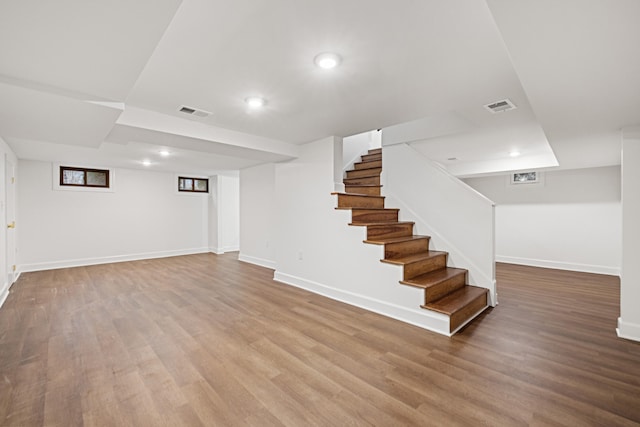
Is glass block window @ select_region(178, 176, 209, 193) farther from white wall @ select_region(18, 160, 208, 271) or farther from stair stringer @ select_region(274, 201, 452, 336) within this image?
stair stringer @ select_region(274, 201, 452, 336)

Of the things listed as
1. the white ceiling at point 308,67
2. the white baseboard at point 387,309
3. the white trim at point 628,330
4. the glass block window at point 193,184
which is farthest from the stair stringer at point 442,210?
the glass block window at point 193,184

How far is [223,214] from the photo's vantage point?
7.54 meters

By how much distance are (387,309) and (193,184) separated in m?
6.51

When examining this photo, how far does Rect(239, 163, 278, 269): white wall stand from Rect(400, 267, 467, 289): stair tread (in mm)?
3109

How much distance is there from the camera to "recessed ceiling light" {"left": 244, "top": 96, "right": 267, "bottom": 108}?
2510 millimetres

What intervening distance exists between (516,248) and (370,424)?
240 inches

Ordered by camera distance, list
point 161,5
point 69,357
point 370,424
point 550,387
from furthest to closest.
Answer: point 69,357
point 550,387
point 370,424
point 161,5

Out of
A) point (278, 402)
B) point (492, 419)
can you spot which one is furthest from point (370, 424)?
point (492, 419)

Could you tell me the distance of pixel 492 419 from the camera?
1543 millimetres

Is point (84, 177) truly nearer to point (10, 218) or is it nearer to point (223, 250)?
point (10, 218)

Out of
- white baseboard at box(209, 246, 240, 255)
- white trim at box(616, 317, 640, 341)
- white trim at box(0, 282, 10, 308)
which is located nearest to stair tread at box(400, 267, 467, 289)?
white trim at box(616, 317, 640, 341)

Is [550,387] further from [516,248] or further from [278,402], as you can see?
[516,248]

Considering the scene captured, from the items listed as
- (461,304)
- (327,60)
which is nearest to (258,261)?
(461,304)

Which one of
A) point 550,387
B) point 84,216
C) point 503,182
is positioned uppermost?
point 503,182
